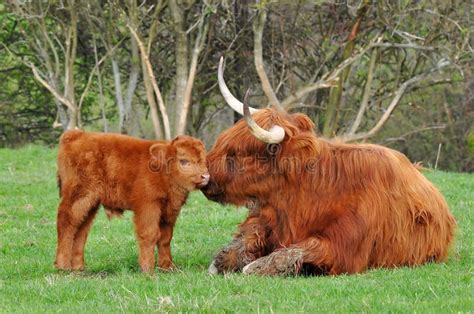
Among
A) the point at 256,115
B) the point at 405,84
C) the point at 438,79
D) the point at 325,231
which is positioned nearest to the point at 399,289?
the point at 325,231

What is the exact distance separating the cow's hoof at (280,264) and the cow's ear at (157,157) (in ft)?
3.96

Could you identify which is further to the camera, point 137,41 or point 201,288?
point 137,41

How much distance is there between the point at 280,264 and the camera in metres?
7.36

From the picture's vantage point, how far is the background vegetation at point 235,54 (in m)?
20.3

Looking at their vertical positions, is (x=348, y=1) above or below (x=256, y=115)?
above

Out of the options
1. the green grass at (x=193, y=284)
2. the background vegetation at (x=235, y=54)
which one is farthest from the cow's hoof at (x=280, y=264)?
the background vegetation at (x=235, y=54)

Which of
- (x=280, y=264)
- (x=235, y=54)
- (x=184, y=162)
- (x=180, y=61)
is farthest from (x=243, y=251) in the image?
(x=235, y=54)

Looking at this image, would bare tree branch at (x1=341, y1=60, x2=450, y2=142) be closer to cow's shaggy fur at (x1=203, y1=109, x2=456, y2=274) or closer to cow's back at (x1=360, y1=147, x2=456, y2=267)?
cow's back at (x1=360, y1=147, x2=456, y2=267)

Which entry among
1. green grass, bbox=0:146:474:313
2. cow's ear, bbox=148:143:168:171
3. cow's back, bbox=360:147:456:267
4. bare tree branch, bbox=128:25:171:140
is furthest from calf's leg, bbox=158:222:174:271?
bare tree branch, bbox=128:25:171:140

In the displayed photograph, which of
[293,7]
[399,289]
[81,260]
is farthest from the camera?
[293,7]

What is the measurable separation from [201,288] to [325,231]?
1.36 m

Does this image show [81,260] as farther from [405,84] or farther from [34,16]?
[405,84]

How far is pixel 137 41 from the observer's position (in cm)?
1967

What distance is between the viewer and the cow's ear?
7.96 meters
